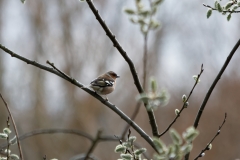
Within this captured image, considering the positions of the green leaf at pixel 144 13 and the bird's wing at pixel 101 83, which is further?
the bird's wing at pixel 101 83

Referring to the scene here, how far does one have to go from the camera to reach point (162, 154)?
1134mm

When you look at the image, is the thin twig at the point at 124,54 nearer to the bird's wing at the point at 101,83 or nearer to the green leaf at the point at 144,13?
the green leaf at the point at 144,13

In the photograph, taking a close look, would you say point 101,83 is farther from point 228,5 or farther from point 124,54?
point 124,54

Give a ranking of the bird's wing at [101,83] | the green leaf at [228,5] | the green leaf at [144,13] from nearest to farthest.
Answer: the green leaf at [144,13]
the green leaf at [228,5]
the bird's wing at [101,83]

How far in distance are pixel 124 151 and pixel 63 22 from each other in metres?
11.8

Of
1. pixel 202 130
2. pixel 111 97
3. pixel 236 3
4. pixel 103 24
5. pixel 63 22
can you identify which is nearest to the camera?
pixel 103 24

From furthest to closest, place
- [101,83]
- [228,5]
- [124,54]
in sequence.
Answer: [101,83] < [228,5] < [124,54]

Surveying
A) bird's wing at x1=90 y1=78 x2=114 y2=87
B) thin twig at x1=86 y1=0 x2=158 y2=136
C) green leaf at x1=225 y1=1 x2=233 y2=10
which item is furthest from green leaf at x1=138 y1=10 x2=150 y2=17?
bird's wing at x1=90 y1=78 x2=114 y2=87

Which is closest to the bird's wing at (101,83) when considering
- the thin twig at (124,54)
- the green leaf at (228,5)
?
the green leaf at (228,5)

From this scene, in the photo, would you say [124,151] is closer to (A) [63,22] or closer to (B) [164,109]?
(B) [164,109]

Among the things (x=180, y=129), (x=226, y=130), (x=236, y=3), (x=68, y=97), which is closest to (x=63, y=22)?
(x=68, y=97)

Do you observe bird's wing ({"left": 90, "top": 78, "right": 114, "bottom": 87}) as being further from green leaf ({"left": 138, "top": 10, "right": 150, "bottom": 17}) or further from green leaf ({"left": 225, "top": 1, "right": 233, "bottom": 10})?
green leaf ({"left": 138, "top": 10, "right": 150, "bottom": 17})

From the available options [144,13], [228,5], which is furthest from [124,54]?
[228,5]

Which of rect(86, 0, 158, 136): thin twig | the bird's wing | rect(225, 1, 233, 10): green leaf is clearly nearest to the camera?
rect(86, 0, 158, 136): thin twig
